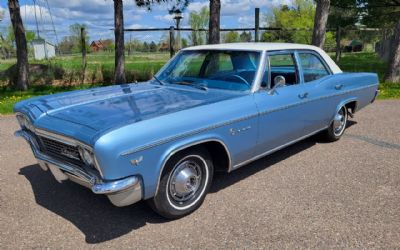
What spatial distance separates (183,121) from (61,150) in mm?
1109

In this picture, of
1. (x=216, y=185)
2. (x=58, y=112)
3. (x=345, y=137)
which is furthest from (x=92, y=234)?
(x=345, y=137)

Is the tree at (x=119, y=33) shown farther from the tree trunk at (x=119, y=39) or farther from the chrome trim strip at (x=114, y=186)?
the chrome trim strip at (x=114, y=186)

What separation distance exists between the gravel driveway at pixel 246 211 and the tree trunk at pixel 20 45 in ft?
22.5

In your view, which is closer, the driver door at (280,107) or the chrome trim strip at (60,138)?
the chrome trim strip at (60,138)

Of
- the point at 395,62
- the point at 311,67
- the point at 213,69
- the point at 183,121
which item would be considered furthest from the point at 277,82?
the point at 395,62

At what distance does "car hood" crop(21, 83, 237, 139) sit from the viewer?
11.0ft

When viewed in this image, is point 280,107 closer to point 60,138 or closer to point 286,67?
point 286,67

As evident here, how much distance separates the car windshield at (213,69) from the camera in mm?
4453

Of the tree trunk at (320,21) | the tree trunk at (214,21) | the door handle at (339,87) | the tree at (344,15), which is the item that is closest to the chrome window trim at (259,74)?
the door handle at (339,87)

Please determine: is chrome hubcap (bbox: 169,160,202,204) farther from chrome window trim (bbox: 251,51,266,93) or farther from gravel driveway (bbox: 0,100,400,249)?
chrome window trim (bbox: 251,51,266,93)

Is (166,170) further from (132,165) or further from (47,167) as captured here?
(47,167)

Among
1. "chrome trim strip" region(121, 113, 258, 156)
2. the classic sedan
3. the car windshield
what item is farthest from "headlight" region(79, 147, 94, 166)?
the car windshield

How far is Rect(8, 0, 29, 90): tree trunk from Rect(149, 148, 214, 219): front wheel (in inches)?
370

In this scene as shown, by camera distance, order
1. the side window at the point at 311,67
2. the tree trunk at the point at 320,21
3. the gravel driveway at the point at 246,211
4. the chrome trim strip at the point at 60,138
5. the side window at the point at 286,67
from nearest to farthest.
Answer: the chrome trim strip at the point at 60,138 → the gravel driveway at the point at 246,211 → the side window at the point at 286,67 → the side window at the point at 311,67 → the tree trunk at the point at 320,21
